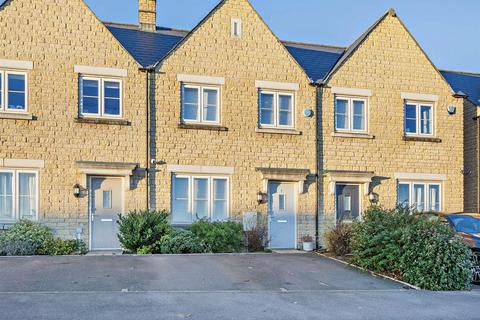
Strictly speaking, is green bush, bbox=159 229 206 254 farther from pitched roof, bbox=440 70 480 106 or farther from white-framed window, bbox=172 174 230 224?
pitched roof, bbox=440 70 480 106

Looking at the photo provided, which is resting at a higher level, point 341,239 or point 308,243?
point 341,239

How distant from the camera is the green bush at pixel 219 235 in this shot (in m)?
16.1

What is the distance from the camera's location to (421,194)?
65.8 feet

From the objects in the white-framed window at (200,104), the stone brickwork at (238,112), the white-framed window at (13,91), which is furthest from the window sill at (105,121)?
the white-framed window at (200,104)

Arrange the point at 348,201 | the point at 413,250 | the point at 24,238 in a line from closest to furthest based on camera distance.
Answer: the point at 413,250
the point at 24,238
the point at 348,201

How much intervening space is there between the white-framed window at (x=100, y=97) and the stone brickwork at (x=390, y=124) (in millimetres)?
6720

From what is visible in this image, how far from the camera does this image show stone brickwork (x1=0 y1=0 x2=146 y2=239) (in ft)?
53.8

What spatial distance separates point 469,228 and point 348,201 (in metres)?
5.28

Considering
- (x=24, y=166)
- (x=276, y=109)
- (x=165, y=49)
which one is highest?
(x=165, y=49)

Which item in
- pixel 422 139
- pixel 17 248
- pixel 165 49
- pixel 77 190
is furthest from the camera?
pixel 422 139

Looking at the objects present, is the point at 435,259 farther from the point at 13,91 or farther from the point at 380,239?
the point at 13,91

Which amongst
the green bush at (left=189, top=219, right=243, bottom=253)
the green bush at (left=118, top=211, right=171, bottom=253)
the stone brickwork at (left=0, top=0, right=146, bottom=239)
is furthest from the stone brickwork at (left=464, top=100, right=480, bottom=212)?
the stone brickwork at (left=0, top=0, right=146, bottom=239)

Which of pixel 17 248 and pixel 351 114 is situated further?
pixel 351 114

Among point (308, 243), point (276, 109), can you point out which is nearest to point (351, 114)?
point (276, 109)
